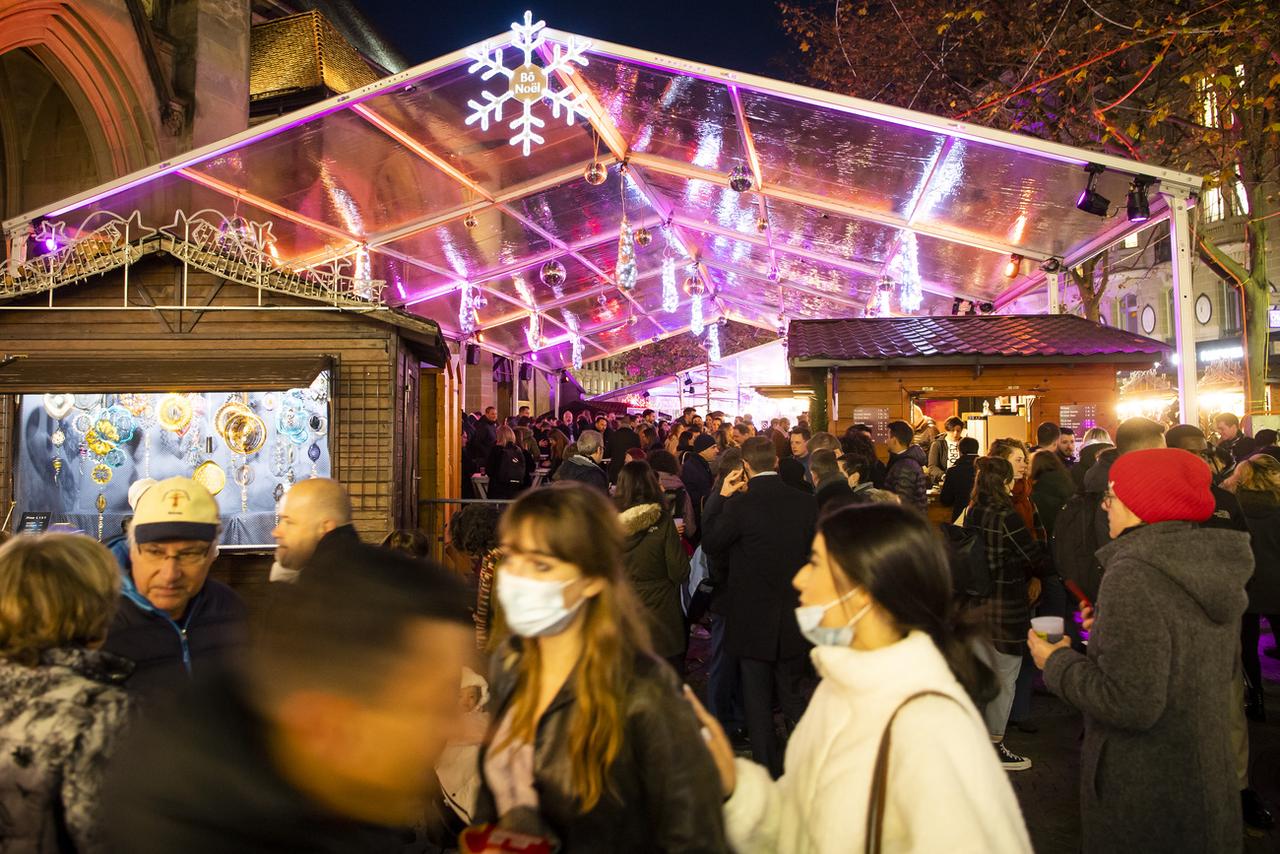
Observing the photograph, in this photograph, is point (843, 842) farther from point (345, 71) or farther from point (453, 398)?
point (345, 71)

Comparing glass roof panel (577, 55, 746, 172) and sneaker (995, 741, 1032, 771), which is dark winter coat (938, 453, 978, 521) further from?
glass roof panel (577, 55, 746, 172)

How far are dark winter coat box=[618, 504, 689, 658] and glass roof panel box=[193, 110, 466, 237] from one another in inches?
256

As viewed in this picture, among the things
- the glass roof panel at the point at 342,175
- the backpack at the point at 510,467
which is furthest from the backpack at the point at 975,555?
the backpack at the point at 510,467

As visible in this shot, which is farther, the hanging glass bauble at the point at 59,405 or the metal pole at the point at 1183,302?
the metal pole at the point at 1183,302

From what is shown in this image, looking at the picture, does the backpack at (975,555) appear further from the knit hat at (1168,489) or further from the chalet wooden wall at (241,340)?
Result: the chalet wooden wall at (241,340)

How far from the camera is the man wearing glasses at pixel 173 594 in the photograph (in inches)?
117

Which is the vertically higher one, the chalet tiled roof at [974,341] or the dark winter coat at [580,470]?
the chalet tiled roof at [974,341]

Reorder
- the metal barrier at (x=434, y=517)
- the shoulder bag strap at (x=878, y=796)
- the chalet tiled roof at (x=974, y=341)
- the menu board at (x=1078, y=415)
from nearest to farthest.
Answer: the shoulder bag strap at (x=878, y=796) → the metal barrier at (x=434, y=517) → the chalet tiled roof at (x=974, y=341) → the menu board at (x=1078, y=415)

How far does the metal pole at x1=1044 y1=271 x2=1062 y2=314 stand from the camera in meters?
13.8

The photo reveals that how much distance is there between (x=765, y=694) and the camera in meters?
5.80

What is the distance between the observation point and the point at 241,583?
8773 millimetres

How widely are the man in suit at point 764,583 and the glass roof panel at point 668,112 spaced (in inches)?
199

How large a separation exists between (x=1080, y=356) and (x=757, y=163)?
561 cm

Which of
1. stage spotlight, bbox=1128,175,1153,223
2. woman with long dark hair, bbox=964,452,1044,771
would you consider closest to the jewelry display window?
woman with long dark hair, bbox=964,452,1044,771
